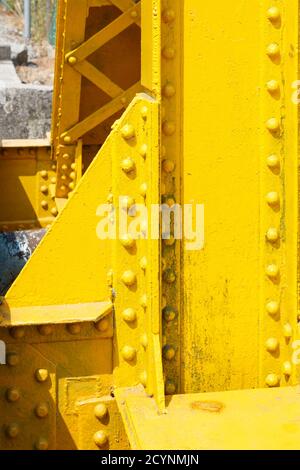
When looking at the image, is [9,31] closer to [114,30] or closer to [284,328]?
[114,30]

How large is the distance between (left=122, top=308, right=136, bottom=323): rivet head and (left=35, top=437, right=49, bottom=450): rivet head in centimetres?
53

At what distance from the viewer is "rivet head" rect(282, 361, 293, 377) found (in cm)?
241

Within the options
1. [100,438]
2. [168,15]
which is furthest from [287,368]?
[168,15]

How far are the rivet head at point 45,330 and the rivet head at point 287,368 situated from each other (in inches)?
34.0

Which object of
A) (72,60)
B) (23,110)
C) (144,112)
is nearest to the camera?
(144,112)

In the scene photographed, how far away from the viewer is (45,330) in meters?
2.35

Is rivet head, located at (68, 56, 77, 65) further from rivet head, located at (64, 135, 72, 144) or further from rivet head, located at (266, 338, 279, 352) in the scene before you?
rivet head, located at (266, 338, 279, 352)

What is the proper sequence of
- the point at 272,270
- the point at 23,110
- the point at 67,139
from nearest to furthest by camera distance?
the point at 272,270 → the point at 67,139 → the point at 23,110

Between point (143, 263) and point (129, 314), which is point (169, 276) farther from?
point (129, 314)

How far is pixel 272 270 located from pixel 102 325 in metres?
0.65

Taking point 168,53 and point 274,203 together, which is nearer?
point 168,53

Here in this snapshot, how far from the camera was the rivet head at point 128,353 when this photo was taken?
2.41 metres

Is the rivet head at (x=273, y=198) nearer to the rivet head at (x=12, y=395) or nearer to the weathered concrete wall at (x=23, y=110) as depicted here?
the rivet head at (x=12, y=395)

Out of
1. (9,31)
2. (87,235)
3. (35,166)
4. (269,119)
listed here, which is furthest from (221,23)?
(9,31)
